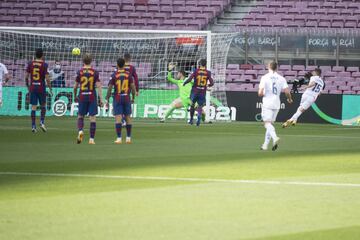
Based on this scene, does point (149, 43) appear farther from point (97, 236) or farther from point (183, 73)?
point (97, 236)

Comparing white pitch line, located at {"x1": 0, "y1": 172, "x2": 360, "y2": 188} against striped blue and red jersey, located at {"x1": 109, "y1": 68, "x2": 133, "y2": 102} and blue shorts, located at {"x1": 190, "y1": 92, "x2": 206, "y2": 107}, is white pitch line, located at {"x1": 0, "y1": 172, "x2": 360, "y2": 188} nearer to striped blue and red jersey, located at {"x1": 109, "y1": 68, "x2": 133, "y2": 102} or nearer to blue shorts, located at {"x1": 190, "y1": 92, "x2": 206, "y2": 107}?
striped blue and red jersey, located at {"x1": 109, "y1": 68, "x2": 133, "y2": 102}

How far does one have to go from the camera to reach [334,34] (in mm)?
42219

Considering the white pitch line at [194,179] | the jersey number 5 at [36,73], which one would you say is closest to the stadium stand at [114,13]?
the jersey number 5 at [36,73]

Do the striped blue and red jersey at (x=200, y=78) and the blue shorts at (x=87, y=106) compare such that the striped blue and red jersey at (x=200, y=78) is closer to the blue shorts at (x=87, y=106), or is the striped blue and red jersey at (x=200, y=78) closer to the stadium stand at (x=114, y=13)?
the stadium stand at (x=114, y=13)

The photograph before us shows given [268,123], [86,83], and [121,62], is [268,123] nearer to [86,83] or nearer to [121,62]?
[121,62]

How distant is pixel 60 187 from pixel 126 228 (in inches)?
147

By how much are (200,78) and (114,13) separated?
14.6m

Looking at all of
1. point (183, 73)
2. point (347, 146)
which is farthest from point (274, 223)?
point (183, 73)

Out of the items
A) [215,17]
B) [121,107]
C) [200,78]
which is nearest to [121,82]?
[121,107]

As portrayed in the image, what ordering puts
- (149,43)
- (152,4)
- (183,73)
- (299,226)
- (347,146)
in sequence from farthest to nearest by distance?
(152,4) → (149,43) → (183,73) → (347,146) → (299,226)

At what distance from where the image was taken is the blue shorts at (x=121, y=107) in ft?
77.0

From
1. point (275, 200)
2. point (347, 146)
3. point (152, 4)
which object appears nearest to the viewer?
point (275, 200)

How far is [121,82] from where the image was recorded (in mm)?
23375

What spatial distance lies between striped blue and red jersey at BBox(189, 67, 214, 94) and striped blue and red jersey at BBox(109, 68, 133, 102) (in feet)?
37.8
